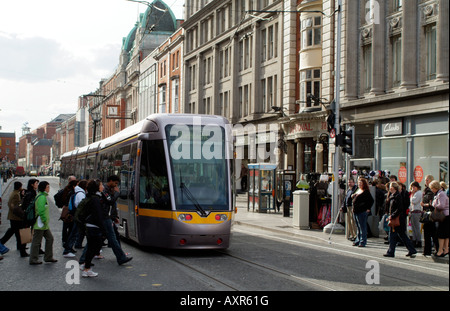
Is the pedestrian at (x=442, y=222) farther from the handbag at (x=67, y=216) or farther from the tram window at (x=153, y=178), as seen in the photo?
the handbag at (x=67, y=216)

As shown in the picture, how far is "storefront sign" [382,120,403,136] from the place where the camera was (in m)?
25.2

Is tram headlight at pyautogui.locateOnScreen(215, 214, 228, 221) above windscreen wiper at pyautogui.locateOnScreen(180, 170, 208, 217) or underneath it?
underneath

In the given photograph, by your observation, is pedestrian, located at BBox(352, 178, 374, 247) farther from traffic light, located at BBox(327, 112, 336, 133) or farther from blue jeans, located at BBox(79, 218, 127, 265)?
blue jeans, located at BBox(79, 218, 127, 265)

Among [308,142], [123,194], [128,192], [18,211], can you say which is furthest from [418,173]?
[18,211]

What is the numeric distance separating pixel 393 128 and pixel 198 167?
14404 mm

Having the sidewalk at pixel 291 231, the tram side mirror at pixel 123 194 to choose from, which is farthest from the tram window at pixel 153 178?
the sidewalk at pixel 291 231

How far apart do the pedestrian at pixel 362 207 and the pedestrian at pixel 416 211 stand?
1129 mm

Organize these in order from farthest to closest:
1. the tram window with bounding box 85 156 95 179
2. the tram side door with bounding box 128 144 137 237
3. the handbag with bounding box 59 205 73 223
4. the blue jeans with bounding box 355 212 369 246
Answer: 1. the tram window with bounding box 85 156 95 179
2. the blue jeans with bounding box 355 212 369 246
3. the tram side door with bounding box 128 144 137 237
4. the handbag with bounding box 59 205 73 223

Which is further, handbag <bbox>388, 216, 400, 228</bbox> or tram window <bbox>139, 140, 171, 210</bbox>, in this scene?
handbag <bbox>388, 216, 400, 228</bbox>

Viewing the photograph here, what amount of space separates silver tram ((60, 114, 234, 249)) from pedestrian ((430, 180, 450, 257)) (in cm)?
447

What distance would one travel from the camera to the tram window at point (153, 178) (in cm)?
1341

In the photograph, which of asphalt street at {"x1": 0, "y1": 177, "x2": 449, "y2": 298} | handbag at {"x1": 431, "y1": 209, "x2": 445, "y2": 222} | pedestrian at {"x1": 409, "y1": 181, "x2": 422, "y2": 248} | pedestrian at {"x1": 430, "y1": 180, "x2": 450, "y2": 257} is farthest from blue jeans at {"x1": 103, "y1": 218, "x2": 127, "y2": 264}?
pedestrian at {"x1": 409, "y1": 181, "x2": 422, "y2": 248}

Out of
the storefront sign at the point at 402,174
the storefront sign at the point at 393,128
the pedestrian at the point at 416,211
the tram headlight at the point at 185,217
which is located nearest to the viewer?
the tram headlight at the point at 185,217

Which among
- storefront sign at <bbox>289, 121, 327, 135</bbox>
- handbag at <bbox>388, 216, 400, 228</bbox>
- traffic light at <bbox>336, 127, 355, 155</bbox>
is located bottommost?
handbag at <bbox>388, 216, 400, 228</bbox>
